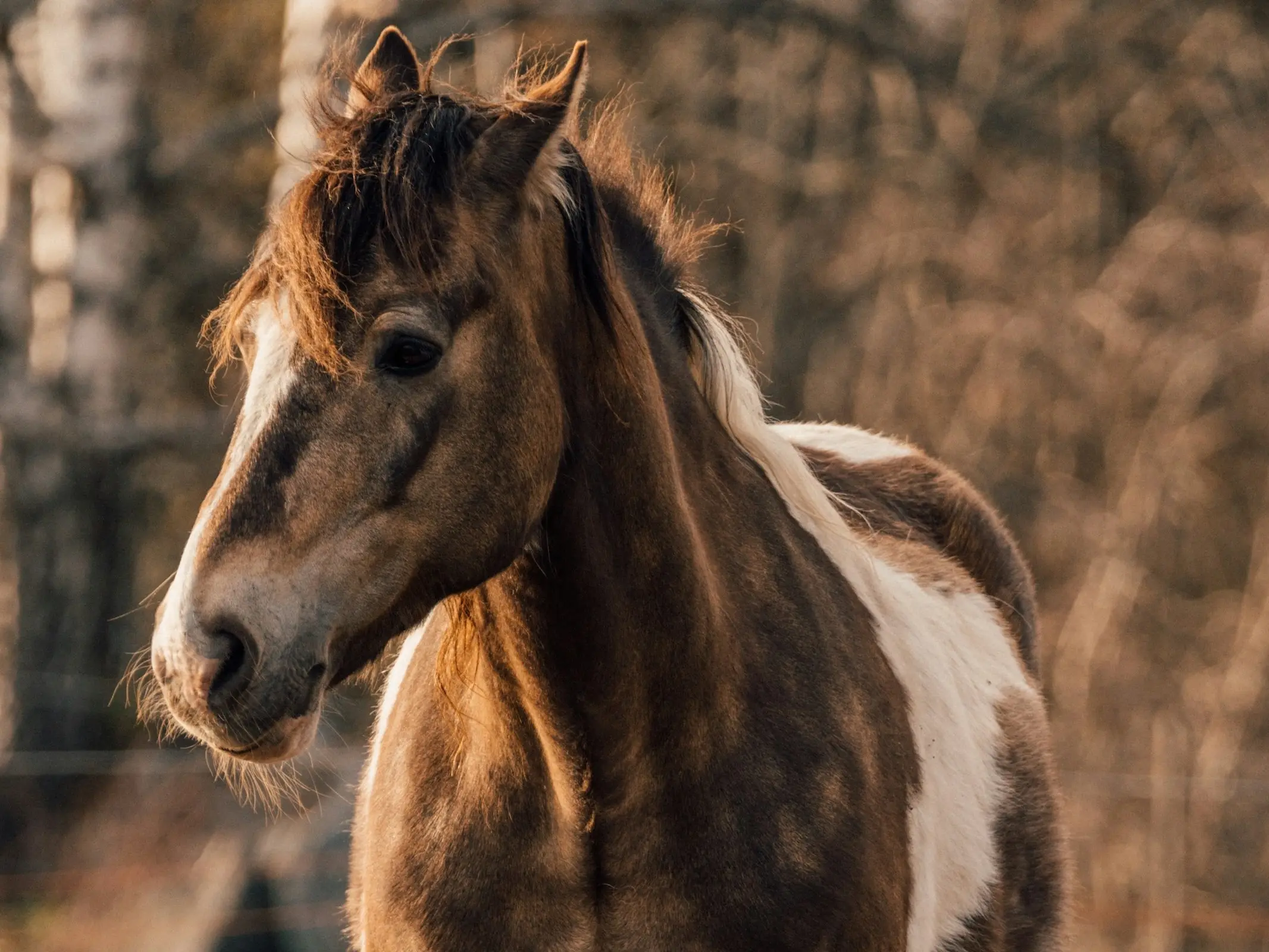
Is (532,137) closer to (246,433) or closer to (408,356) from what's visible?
(408,356)

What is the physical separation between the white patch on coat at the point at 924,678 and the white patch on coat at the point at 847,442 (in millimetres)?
621

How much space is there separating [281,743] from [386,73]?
1.27m

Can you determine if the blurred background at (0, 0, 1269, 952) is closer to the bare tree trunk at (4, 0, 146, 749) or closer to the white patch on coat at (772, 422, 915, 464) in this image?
the bare tree trunk at (4, 0, 146, 749)

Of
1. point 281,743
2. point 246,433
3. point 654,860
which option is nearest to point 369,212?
point 246,433

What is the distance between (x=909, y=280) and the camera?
1193cm

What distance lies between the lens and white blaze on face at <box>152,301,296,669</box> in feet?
6.95

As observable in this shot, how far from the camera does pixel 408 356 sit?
2295mm

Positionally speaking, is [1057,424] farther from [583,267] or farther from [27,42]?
[583,267]

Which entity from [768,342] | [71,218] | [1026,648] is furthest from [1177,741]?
[71,218]

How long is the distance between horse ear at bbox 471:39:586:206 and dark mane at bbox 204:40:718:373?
0.09 feet

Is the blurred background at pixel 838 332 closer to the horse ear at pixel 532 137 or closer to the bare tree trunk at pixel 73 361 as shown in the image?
the bare tree trunk at pixel 73 361

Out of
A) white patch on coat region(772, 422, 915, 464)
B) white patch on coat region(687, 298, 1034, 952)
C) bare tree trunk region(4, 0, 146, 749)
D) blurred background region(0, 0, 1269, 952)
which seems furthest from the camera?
bare tree trunk region(4, 0, 146, 749)

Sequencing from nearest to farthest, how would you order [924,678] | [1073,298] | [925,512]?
[924,678] < [925,512] < [1073,298]

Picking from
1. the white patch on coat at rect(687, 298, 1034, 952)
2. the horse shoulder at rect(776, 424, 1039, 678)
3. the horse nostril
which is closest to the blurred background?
the horse shoulder at rect(776, 424, 1039, 678)
